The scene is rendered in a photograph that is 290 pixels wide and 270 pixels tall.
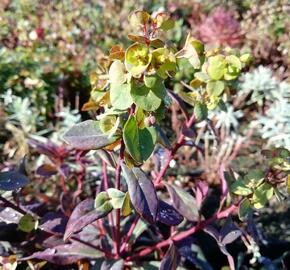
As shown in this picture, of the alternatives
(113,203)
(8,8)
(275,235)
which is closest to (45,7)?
(8,8)

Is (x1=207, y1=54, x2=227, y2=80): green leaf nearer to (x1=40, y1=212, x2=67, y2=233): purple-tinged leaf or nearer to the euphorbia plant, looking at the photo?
the euphorbia plant

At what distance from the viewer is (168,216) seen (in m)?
1.27

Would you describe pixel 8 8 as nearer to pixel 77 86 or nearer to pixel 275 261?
pixel 77 86

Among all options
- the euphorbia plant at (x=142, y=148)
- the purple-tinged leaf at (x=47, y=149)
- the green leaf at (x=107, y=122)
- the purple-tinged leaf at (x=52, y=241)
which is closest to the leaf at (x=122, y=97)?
the euphorbia plant at (x=142, y=148)

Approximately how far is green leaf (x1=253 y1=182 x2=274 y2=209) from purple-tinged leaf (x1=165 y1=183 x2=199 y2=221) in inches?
7.9

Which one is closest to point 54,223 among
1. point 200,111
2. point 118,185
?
point 118,185

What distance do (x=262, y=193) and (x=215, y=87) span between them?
1.00 feet

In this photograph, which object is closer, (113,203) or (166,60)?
(166,60)

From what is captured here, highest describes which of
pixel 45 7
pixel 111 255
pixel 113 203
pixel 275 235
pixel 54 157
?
pixel 45 7

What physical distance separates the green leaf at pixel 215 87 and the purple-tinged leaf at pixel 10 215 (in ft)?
2.06

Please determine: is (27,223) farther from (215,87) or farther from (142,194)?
(215,87)

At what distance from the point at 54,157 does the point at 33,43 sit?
54.9 inches

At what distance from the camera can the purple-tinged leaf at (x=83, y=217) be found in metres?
1.21

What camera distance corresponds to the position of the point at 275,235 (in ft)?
6.77
